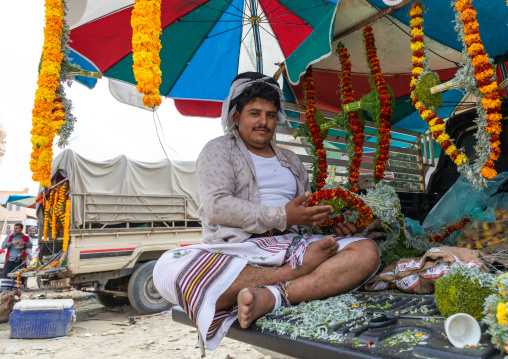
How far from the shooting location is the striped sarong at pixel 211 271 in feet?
5.58

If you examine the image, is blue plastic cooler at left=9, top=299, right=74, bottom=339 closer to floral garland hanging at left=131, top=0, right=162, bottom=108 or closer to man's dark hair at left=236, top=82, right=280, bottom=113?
floral garland hanging at left=131, top=0, right=162, bottom=108

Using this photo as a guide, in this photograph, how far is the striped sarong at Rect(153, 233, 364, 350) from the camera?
1.70 metres

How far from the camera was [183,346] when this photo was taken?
479 centimetres

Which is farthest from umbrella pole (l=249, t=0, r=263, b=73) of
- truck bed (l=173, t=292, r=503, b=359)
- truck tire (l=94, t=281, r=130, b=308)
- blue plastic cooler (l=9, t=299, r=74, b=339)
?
truck tire (l=94, t=281, r=130, b=308)

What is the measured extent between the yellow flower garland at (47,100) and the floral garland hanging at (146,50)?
70cm

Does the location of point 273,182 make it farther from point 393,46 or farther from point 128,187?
point 128,187

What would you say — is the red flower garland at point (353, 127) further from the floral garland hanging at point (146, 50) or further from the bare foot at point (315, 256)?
the floral garland hanging at point (146, 50)

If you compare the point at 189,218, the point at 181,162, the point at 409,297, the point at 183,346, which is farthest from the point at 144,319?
the point at 409,297

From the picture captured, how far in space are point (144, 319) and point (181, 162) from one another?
153 inches

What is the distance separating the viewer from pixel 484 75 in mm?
2127

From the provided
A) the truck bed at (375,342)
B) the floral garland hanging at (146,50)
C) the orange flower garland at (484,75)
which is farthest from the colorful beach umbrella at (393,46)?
the truck bed at (375,342)

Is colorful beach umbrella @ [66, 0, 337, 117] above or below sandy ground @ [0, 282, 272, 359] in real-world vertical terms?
above

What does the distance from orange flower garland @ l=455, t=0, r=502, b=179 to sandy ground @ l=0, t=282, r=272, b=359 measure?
3.09 meters

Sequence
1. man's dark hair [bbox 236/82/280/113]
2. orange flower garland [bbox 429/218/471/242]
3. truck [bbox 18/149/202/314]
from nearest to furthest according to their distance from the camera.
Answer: man's dark hair [bbox 236/82/280/113] → orange flower garland [bbox 429/218/471/242] → truck [bbox 18/149/202/314]
